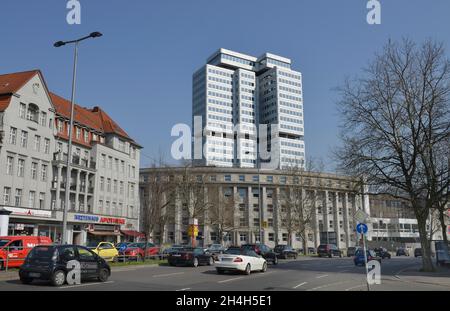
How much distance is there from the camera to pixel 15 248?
79.1 feet

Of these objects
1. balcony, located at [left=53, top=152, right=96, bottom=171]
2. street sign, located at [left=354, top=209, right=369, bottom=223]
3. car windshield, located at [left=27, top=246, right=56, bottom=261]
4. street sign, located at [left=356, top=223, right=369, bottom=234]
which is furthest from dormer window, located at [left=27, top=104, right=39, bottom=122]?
street sign, located at [left=356, top=223, right=369, bottom=234]

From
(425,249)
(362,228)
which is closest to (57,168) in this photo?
(425,249)

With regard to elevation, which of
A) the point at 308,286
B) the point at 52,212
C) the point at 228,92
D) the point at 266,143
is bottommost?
the point at 308,286

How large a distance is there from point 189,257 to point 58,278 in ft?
47.4

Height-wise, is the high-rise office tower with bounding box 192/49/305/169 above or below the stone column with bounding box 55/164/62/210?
above

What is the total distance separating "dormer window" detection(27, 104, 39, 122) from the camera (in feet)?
152

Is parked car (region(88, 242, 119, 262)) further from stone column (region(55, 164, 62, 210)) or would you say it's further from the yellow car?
stone column (region(55, 164, 62, 210))

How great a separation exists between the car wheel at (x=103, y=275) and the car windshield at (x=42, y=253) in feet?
8.26

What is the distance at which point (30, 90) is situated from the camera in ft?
153

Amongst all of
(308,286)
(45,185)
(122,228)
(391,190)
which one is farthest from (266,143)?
(308,286)

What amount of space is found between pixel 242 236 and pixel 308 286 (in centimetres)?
7619
